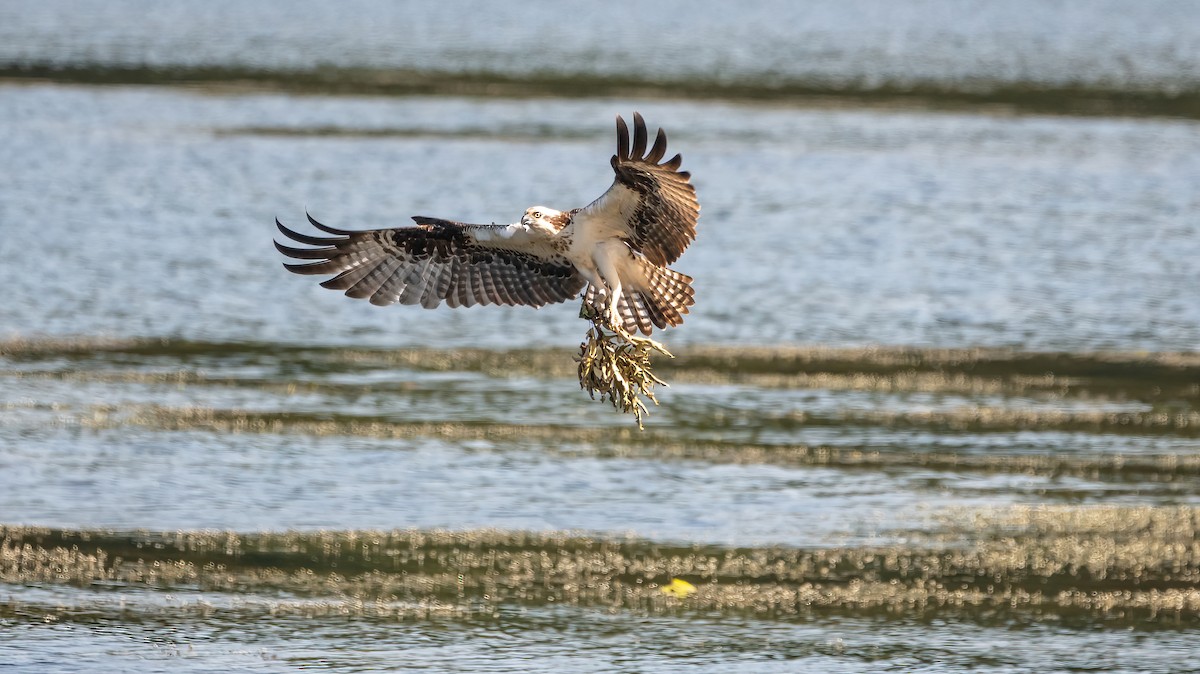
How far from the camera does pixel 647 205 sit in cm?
700

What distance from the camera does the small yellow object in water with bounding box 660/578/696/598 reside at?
24.3 feet

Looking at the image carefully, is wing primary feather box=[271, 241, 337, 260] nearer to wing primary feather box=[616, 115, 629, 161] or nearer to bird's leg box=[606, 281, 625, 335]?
bird's leg box=[606, 281, 625, 335]

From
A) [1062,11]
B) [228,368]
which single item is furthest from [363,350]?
[1062,11]

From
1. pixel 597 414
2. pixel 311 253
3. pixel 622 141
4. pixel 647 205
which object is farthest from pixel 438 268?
pixel 597 414

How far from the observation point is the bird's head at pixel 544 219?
719 centimetres

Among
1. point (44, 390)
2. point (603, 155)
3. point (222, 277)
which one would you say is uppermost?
point (603, 155)

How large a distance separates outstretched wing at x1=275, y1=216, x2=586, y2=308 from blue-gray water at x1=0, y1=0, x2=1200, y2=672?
3.17 ft

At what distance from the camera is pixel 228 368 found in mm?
10328

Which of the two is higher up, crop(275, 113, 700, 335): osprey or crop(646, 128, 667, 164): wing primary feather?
crop(646, 128, 667, 164): wing primary feather

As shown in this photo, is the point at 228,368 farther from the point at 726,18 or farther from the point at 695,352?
the point at 726,18

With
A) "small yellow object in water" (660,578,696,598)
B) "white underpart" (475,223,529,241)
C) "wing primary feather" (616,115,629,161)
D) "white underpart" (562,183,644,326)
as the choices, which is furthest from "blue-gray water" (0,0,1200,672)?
"wing primary feather" (616,115,629,161)

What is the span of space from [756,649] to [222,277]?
621cm

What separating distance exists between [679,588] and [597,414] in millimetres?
2456

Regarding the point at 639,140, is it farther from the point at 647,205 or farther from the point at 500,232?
the point at 500,232
